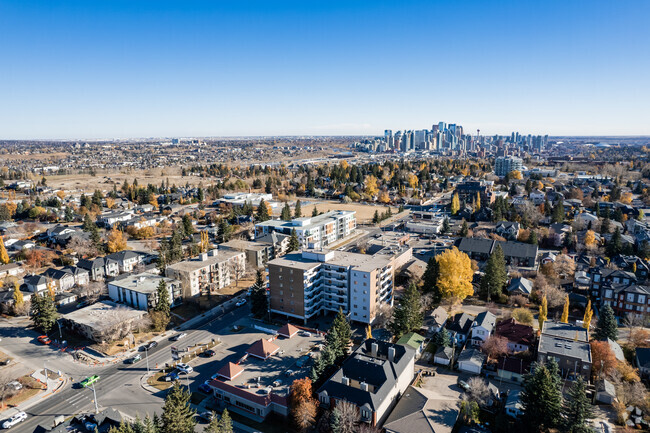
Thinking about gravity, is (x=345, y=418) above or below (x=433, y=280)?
below

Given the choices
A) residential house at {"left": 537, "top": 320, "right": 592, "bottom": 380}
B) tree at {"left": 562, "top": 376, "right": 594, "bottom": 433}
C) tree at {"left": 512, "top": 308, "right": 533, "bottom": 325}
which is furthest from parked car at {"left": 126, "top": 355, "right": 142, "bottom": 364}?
tree at {"left": 512, "top": 308, "right": 533, "bottom": 325}

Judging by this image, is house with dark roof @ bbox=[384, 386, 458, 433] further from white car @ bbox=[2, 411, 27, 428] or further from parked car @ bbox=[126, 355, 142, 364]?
white car @ bbox=[2, 411, 27, 428]

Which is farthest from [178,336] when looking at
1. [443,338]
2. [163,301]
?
[443,338]

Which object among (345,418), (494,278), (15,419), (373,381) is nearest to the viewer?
(345,418)

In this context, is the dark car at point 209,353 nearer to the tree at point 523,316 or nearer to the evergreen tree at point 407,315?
the evergreen tree at point 407,315

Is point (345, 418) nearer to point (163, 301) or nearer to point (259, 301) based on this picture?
point (259, 301)

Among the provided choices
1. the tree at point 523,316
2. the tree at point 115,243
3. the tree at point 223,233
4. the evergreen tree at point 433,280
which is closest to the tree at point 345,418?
the evergreen tree at point 433,280
